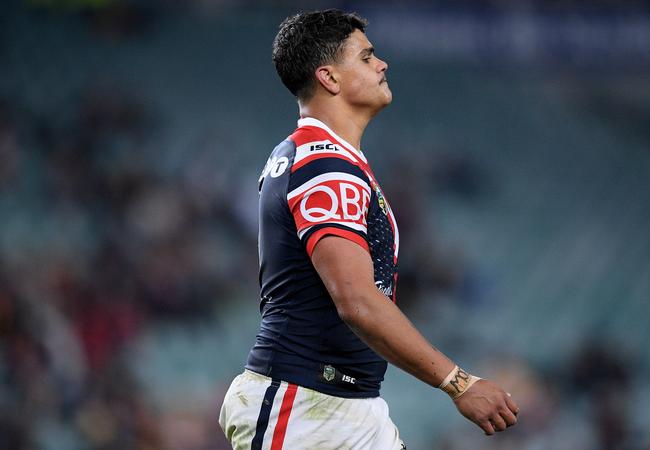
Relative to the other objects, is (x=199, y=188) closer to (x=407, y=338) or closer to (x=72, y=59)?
(x=72, y=59)

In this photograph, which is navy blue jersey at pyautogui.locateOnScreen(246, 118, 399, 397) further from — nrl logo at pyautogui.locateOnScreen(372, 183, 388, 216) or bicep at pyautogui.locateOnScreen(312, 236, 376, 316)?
bicep at pyautogui.locateOnScreen(312, 236, 376, 316)

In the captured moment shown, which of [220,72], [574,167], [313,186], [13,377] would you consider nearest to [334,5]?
[220,72]

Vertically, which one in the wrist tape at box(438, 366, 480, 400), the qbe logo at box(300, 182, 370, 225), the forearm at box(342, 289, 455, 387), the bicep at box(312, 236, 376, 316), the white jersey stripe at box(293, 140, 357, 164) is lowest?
the wrist tape at box(438, 366, 480, 400)

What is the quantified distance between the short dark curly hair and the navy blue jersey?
0.29 m

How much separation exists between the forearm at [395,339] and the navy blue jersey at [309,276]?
12.8 inches

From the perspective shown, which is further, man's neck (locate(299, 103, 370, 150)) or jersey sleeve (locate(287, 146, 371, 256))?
man's neck (locate(299, 103, 370, 150))

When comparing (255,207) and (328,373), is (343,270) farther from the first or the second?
(255,207)

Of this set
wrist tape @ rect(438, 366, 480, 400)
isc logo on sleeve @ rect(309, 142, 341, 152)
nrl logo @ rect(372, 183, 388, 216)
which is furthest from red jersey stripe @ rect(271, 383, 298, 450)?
isc logo on sleeve @ rect(309, 142, 341, 152)

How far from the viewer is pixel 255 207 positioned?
10.8m

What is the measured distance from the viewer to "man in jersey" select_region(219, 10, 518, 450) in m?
3.05

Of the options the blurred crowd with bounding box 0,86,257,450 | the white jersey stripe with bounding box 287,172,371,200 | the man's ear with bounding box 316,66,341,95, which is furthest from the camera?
the blurred crowd with bounding box 0,86,257,450

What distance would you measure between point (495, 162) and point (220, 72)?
10.8ft

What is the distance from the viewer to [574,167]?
1168cm

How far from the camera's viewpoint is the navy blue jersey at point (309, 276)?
10.8 ft
